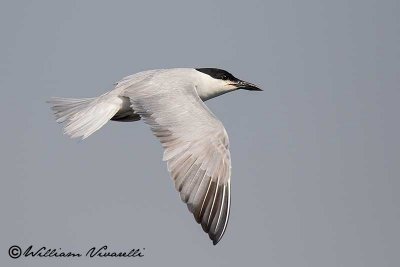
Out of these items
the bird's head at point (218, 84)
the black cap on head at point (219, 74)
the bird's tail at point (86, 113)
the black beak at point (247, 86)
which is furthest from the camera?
the black beak at point (247, 86)

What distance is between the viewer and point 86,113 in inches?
411

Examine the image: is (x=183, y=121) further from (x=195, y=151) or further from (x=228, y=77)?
(x=228, y=77)

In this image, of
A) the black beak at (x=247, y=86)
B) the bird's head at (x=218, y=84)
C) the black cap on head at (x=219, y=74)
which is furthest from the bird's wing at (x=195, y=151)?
the black beak at (x=247, y=86)

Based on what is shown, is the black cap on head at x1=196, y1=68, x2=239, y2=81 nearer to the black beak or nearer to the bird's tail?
the black beak

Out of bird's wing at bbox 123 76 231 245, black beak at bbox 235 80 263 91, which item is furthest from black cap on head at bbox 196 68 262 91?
bird's wing at bbox 123 76 231 245

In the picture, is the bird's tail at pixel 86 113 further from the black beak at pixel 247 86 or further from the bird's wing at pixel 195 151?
the black beak at pixel 247 86

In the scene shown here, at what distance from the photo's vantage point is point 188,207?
28.2 ft

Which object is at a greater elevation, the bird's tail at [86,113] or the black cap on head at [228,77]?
the black cap on head at [228,77]

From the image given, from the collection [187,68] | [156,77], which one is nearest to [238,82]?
[187,68]

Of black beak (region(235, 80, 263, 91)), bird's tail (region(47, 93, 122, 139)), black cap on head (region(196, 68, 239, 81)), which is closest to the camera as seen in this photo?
bird's tail (region(47, 93, 122, 139))

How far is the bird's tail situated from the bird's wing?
37 centimetres

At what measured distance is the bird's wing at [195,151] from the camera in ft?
28.5

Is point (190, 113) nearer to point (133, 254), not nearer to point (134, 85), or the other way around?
point (134, 85)

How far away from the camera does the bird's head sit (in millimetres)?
11734
